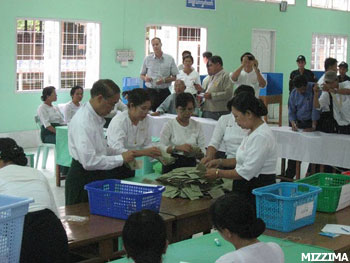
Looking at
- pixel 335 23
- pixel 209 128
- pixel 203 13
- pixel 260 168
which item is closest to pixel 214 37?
pixel 203 13

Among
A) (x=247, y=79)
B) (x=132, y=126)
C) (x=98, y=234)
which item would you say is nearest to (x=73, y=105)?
(x=247, y=79)

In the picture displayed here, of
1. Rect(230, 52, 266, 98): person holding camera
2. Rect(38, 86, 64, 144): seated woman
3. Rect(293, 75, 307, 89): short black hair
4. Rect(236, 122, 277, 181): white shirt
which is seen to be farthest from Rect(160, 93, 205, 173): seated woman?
Rect(230, 52, 266, 98): person holding camera

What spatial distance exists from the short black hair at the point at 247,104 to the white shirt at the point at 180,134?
5.18 feet

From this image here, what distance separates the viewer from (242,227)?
2672 mm

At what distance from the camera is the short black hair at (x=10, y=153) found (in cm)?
328

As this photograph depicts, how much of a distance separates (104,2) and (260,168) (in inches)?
316

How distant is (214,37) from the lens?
44.9ft

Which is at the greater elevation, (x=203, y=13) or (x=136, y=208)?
(x=203, y=13)

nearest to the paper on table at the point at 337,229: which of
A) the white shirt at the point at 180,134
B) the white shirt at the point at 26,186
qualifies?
the white shirt at the point at 26,186

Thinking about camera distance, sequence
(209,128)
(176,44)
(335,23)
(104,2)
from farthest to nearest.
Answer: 1. (335,23)
2. (176,44)
3. (104,2)
4. (209,128)

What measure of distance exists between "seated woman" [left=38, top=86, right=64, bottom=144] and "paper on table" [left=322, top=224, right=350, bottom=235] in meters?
5.43

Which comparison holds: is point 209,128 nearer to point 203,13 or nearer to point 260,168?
point 260,168

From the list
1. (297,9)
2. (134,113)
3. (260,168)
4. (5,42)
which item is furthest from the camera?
(297,9)

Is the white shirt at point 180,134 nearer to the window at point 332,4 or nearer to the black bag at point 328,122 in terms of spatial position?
the black bag at point 328,122
